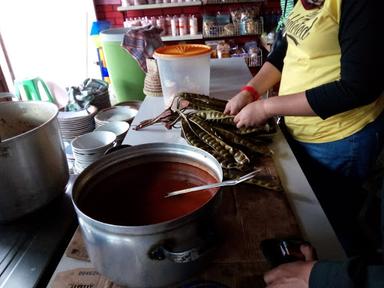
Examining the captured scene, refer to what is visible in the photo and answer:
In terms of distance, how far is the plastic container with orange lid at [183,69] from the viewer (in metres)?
1.24

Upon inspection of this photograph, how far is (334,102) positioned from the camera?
2.88 ft

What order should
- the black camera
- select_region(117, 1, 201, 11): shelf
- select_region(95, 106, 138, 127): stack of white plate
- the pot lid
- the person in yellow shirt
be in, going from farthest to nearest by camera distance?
select_region(117, 1, 201, 11): shelf, select_region(95, 106, 138, 127): stack of white plate, the pot lid, the person in yellow shirt, the black camera

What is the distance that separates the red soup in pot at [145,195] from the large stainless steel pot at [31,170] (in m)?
0.19

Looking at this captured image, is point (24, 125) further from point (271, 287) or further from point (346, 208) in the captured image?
point (346, 208)

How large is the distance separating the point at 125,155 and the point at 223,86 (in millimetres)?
921

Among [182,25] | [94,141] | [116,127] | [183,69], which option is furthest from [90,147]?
[182,25]

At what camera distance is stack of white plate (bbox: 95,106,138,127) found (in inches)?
56.9

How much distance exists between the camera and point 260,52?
352 cm

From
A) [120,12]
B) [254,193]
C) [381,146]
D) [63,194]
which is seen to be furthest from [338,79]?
[120,12]

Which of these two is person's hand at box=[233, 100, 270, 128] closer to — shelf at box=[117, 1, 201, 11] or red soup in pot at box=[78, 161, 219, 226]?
red soup in pot at box=[78, 161, 219, 226]

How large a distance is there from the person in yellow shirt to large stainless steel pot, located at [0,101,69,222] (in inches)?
21.6

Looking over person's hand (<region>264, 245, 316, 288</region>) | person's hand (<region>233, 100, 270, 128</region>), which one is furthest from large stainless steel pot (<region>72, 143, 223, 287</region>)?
person's hand (<region>233, 100, 270, 128</region>)

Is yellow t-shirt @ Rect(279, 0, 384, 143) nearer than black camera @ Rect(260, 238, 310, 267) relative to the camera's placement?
No

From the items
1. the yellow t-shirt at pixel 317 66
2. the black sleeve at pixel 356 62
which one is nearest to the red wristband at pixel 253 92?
the yellow t-shirt at pixel 317 66
